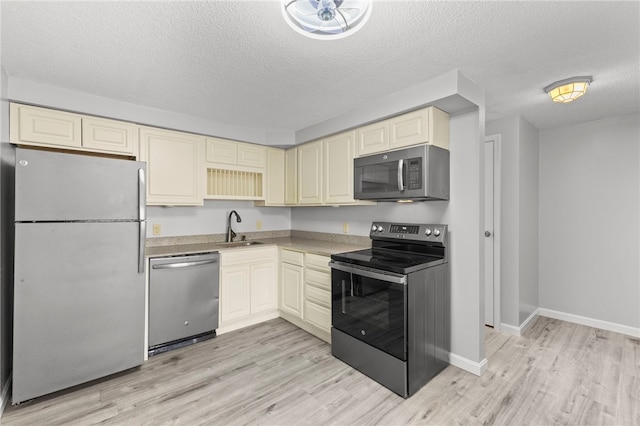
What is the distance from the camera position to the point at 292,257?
337 centimetres

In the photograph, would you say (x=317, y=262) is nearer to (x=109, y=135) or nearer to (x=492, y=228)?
(x=492, y=228)

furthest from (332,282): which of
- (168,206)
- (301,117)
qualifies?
(168,206)

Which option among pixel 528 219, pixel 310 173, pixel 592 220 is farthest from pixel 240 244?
pixel 592 220

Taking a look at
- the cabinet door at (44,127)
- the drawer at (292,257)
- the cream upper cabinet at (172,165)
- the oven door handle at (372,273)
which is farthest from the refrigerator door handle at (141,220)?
the oven door handle at (372,273)

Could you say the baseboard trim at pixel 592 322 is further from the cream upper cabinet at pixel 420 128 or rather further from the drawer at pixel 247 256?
the drawer at pixel 247 256

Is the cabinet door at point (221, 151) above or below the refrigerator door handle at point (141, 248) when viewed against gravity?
above

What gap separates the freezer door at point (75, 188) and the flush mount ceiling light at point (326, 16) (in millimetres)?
1828

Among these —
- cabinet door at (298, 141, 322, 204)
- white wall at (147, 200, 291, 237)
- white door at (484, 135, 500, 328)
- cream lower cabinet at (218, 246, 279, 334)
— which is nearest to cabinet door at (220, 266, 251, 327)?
cream lower cabinet at (218, 246, 279, 334)

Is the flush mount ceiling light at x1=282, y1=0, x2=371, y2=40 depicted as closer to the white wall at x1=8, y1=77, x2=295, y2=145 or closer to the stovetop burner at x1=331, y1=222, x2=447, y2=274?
the stovetop burner at x1=331, y1=222, x2=447, y2=274

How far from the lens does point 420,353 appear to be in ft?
7.27

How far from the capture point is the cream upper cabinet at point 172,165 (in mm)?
2943

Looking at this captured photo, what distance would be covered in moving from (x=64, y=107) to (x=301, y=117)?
81.1 inches

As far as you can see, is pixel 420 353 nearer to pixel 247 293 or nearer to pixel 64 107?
pixel 247 293

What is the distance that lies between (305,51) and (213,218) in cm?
248
